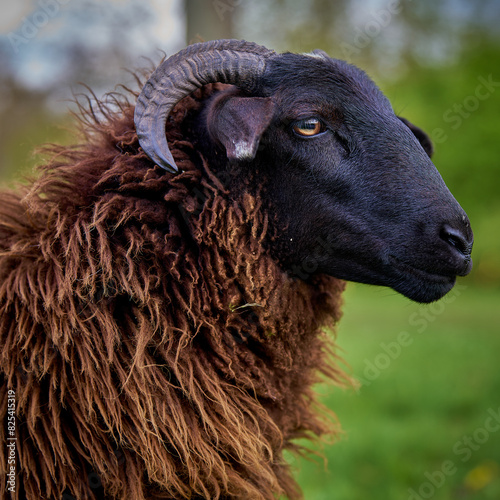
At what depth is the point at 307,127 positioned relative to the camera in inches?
99.5

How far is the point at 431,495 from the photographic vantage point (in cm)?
409

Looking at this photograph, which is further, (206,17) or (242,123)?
(206,17)

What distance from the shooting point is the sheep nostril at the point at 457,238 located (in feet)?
7.89

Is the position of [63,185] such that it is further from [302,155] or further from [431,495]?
[431,495]

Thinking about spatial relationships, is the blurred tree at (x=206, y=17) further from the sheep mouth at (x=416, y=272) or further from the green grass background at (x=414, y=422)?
→ the sheep mouth at (x=416, y=272)

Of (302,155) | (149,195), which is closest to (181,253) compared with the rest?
(149,195)

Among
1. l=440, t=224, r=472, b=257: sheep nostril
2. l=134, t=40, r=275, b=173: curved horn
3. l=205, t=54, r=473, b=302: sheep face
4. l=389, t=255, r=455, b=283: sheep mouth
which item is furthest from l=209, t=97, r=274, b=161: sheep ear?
l=440, t=224, r=472, b=257: sheep nostril

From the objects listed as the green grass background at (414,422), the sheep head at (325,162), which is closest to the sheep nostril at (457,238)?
the sheep head at (325,162)

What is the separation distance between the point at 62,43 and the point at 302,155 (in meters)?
10.8

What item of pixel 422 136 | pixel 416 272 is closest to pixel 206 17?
pixel 422 136

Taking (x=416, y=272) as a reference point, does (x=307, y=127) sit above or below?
above
